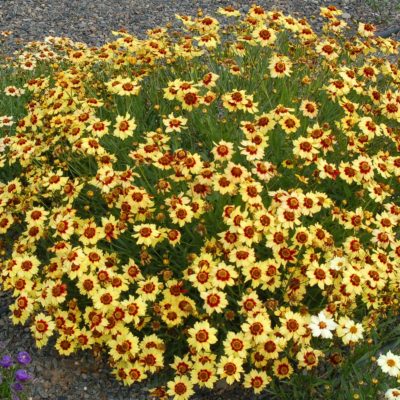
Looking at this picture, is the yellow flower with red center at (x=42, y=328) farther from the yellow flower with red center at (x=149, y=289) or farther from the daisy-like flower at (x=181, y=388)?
the daisy-like flower at (x=181, y=388)

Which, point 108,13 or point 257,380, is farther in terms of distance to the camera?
point 108,13

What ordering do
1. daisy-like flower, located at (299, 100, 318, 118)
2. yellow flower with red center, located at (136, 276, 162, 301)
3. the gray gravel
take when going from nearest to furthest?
yellow flower with red center, located at (136, 276, 162, 301)
daisy-like flower, located at (299, 100, 318, 118)
the gray gravel

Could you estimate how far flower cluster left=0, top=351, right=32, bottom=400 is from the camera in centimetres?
352

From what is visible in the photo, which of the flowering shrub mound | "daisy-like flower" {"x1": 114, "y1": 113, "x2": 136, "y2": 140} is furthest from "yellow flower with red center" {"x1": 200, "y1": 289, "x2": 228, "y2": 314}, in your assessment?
"daisy-like flower" {"x1": 114, "y1": 113, "x2": 136, "y2": 140}

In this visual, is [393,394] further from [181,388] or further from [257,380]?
[181,388]

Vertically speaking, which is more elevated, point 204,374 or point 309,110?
point 309,110

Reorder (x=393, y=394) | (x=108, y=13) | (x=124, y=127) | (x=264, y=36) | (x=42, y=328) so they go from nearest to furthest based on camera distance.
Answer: (x=393, y=394), (x=42, y=328), (x=124, y=127), (x=264, y=36), (x=108, y=13)

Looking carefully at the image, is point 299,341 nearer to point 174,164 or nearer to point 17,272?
point 174,164

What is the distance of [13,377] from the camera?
→ 3.76 meters

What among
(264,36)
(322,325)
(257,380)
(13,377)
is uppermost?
(264,36)

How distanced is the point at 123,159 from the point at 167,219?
2.66 ft

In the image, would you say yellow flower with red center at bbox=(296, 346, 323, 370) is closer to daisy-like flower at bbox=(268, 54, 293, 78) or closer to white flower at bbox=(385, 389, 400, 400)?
white flower at bbox=(385, 389, 400, 400)

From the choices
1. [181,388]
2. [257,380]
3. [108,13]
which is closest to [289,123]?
[257,380]

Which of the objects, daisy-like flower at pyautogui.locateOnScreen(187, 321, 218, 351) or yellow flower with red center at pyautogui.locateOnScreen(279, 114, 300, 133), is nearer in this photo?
daisy-like flower at pyautogui.locateOnScreen(187, 321, 218, 351)
